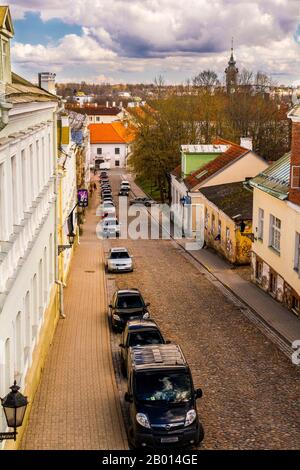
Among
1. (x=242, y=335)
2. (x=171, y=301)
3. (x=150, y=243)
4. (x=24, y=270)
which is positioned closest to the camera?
(x=24, y=270)

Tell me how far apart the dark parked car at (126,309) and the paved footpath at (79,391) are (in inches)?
22.4

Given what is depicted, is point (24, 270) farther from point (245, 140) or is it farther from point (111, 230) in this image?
point (245, 140)

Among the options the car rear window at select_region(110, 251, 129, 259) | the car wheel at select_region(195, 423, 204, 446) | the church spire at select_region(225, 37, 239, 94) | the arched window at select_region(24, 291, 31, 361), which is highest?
the church spire at select_region(225, 37, 239, 94)

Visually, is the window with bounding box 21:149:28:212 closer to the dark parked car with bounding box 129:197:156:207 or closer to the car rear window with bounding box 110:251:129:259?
the car rear window with bounding box 110:251:129:259

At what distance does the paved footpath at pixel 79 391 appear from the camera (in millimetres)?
13031

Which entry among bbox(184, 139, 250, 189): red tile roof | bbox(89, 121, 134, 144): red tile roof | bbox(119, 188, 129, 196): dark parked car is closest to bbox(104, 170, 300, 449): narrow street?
bbox(184, 139, 250, 189): red tile roof

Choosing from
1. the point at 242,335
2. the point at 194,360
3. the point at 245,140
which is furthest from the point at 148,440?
the point at 245,140

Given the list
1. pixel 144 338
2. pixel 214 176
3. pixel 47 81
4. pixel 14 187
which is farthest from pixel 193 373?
pixel 214 176

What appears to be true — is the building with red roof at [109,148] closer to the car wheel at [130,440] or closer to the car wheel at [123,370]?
the car wheel at [123,370]

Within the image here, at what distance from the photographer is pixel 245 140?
4416 cm

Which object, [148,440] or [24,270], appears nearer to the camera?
[148,440]

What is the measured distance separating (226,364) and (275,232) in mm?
8597

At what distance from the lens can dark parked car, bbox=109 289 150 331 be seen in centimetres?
2102
